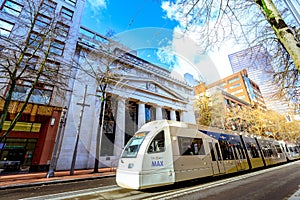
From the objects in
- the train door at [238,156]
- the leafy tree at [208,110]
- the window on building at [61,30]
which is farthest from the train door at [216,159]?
the leafy tree at [208,110]

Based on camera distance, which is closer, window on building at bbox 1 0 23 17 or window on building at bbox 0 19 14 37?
window on building at bbox 0 19 14 37

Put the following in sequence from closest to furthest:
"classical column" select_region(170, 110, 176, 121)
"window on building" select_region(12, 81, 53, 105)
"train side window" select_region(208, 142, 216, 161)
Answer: "train side window" select_region(208, 142, 216, 161) → "window on building" select_region(12, 81, 53, 105) → "classical column" select_region(170, 110, 176, 121)

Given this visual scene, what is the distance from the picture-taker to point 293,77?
22.4ft

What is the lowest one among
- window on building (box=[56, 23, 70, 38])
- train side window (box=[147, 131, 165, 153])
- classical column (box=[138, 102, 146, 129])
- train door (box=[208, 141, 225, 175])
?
train door (box=[208, 141, 225, 175])

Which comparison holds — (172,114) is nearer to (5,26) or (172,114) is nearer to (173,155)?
(173,155)

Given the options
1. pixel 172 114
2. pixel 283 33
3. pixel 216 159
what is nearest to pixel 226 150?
pixel 216 159

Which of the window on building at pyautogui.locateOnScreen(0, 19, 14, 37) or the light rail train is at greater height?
the window on building at pyautogui.locateOnScreen(0, 19, 14, 37)

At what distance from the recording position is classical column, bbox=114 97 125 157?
1740 centimetres

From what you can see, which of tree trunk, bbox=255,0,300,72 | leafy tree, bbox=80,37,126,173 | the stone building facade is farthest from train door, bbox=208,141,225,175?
the stone building facade

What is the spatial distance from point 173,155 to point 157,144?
33.3 inches

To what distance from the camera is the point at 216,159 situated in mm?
7730

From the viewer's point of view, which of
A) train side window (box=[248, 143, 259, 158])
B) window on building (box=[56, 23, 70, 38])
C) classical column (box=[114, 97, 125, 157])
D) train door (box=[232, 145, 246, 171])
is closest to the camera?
train door (box=[232, 145, 246, 171])

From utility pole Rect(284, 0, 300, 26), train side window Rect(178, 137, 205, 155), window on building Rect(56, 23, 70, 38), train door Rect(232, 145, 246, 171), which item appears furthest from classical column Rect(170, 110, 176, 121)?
utility pole Rect(284, 0, 300, 26)

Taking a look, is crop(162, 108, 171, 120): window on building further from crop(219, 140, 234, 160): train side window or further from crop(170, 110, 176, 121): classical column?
crop(219, 140, 234, 160): train side window
